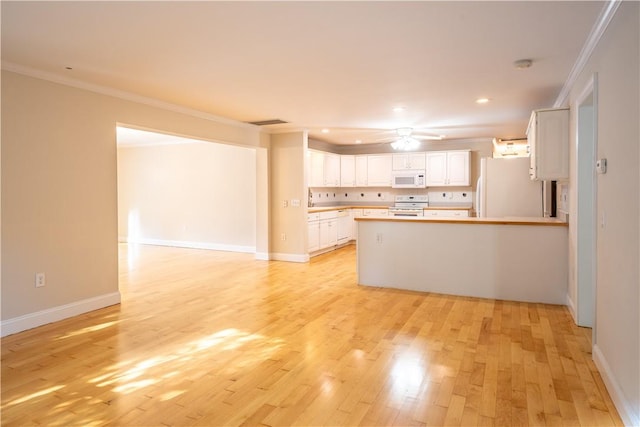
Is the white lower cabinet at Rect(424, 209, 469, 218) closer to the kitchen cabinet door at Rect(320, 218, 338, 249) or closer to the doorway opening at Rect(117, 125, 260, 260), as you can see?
the kitchen cabinet door at Rect(320, 218, 338, 249)

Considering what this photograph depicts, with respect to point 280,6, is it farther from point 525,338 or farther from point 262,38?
point 525,338

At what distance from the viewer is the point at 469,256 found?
483 cm

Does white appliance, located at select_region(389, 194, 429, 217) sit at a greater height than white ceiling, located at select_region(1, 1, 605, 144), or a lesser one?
lesser

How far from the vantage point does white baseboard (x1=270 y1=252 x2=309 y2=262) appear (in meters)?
7.23

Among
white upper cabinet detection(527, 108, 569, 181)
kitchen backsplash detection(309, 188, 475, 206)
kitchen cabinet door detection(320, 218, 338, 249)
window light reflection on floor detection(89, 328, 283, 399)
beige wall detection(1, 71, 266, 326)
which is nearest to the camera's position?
window light reflection on floor detection(89, 328, 283, 399)

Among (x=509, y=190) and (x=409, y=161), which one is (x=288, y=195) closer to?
(x=409, y=161)

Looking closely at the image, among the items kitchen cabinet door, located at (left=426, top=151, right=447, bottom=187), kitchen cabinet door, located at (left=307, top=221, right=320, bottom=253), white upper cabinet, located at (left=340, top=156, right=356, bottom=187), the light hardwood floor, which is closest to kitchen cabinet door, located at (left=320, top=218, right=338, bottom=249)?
kitchen cabinet door, located at (left=307, top=221, right=320, bottom=253)

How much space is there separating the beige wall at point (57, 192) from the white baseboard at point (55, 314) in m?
0.03

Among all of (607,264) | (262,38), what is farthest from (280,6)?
(607,264)

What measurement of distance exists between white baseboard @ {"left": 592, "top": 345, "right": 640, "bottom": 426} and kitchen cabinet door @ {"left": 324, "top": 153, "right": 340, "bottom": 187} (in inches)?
257

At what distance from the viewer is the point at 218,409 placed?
2316mm

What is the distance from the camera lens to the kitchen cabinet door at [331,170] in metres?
8.89

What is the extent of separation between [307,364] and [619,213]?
218cm

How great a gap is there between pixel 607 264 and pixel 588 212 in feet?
4.38
